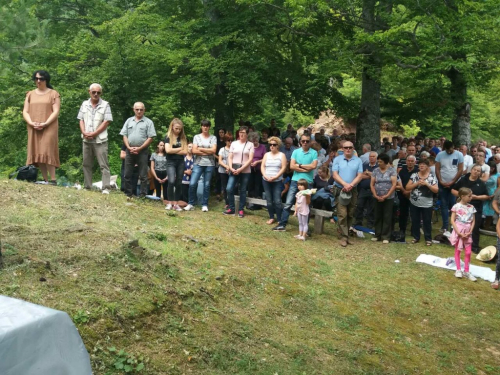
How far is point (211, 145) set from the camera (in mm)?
10422

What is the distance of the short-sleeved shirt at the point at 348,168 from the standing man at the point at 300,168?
1.50ft

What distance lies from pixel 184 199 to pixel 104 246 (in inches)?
232

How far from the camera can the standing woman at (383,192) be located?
1021 cm

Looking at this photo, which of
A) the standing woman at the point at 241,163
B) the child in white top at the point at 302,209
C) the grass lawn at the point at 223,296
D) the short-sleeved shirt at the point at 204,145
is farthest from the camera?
the standing woman at the point at 241,163

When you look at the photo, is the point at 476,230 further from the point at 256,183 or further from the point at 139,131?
the point at 139,131

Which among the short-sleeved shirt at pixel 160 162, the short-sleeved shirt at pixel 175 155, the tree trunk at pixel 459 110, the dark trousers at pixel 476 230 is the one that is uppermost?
the tree trunk at pixel 459 110

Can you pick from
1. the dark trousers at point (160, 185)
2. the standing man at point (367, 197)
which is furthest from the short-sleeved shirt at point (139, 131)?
the standing man at point (367, 197)

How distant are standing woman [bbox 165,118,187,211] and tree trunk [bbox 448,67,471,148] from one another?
7.61 meters

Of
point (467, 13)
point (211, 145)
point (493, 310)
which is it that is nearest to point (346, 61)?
point (467, 13)

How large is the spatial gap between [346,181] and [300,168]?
917mm

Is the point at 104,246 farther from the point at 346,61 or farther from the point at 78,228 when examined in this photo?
the point at 346,61

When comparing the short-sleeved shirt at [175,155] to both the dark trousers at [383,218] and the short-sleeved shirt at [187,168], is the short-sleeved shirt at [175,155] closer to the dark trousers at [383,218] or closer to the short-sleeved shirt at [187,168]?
the short-sleeved shirt at [187,168]

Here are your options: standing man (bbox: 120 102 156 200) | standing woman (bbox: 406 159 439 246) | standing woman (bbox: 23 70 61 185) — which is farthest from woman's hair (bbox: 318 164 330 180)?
standing woman (bbox: 23 70 61 185)

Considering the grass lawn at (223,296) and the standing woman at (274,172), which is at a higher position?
the standing woman at (274,172)
